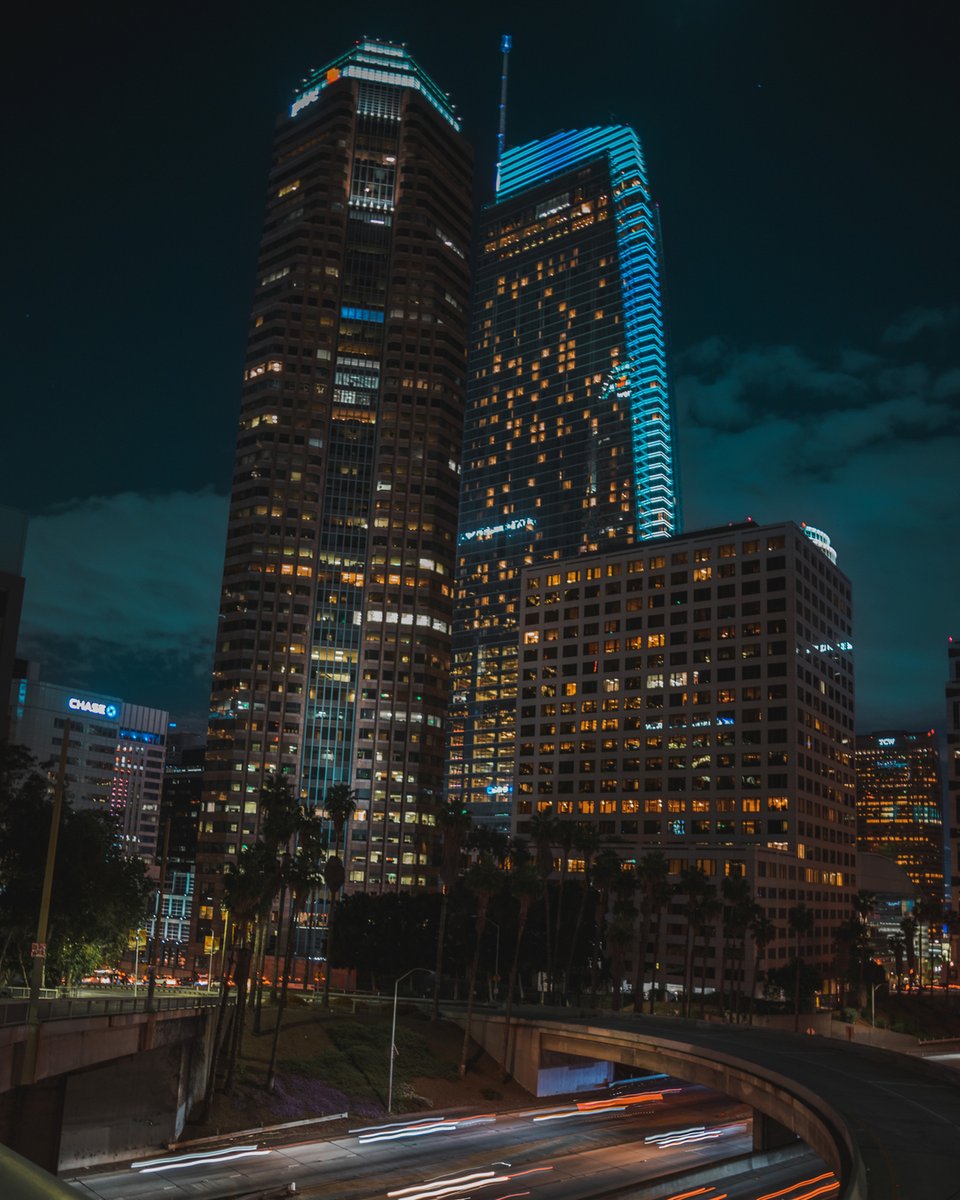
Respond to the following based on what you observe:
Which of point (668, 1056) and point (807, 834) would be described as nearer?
point (668, 1056)

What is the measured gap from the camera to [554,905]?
449ft

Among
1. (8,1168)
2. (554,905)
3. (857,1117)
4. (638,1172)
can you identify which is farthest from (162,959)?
(8,1168)

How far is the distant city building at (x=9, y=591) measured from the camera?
79312 millimetres

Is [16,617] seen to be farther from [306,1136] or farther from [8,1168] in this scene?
[8,1168]

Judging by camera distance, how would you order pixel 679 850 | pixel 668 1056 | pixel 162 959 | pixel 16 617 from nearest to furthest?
pixel 668 1056, pixel 16 617, pixel 679 850, pixel 162 959

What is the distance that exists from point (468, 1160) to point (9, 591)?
52629mm

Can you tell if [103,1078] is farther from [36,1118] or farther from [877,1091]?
[877,1091]

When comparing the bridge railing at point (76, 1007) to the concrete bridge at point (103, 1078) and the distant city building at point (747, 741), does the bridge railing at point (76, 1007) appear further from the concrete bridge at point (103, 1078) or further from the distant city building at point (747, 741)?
the distant city building at point (747, 741)

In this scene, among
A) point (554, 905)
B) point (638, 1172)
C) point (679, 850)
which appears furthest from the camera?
point (679, 850)

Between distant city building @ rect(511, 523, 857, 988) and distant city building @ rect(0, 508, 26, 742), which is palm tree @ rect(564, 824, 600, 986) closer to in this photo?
distant city building @ rect(511, 523, 857, 988)

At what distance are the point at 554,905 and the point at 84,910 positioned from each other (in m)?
80.8

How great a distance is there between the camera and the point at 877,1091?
55250mm

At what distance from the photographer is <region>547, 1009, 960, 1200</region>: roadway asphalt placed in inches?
1384

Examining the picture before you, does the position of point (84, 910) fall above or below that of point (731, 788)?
below
